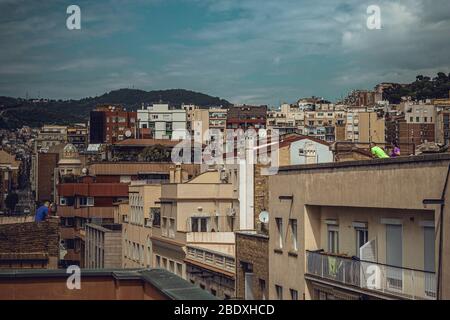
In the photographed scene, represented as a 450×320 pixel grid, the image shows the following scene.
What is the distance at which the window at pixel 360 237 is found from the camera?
2055 centimetres

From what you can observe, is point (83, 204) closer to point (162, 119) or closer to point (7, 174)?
point (7, 174)

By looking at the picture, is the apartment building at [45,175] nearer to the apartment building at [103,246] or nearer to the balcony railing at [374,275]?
the apartment building at [103,246]

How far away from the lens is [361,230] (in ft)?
68.2

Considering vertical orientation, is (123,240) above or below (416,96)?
below

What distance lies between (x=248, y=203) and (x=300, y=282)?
46.0ft

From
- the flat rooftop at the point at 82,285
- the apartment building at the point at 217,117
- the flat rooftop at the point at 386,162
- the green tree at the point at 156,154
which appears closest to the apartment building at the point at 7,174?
the apartment building at the point at 217,117

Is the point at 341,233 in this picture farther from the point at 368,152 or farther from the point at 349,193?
the point at 368,152

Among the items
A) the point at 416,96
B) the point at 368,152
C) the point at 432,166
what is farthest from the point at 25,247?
the point at 416,96

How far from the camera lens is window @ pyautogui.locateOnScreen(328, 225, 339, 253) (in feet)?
72.9

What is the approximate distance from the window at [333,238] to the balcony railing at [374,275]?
443mm

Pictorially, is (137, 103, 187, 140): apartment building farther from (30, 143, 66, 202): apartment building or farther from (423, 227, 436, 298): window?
(423, 227, 436, 298): window

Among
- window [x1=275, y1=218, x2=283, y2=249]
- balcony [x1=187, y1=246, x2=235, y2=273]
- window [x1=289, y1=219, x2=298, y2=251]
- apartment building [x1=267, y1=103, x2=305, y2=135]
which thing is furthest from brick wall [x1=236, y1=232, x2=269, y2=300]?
apartment building [x1=267, y1=103, x2=305, y2=135]

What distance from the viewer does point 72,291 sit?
15.9 metres

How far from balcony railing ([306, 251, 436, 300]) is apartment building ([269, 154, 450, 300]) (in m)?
0.02
